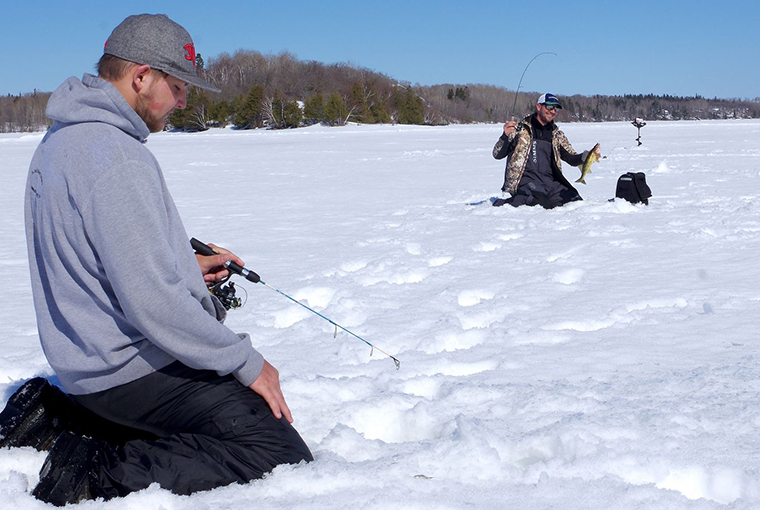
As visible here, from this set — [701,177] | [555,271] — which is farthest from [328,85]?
[555,271]

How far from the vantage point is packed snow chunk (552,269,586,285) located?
4695 mm

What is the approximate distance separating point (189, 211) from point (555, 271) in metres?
5.46

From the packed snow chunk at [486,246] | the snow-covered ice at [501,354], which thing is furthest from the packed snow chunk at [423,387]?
the packed snow chunk at [486,246]

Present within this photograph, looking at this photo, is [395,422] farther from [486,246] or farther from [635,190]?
[635,190]

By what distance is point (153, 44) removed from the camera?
190cm

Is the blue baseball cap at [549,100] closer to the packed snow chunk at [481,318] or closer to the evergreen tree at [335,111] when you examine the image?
the packed snow chunk at [481,318]

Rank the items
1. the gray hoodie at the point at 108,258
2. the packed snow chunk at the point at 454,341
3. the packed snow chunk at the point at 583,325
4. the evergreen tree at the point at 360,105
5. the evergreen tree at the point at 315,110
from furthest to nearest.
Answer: the evergreen tree at the point at 360,105, the evergreen tree at the point at 315,110, the packed snow chunk at the point at 583,325, the packed snow chunk at the point at 454,341, the gray hoodie at the point at 108,258

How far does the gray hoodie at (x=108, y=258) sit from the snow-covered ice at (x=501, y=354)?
38cm

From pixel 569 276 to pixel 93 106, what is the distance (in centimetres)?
357

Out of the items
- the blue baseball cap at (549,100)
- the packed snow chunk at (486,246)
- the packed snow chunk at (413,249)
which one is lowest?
the packed snow chunk at (413,249)

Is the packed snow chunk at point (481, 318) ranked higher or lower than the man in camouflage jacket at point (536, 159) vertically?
lower

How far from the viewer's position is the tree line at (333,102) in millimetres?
71000

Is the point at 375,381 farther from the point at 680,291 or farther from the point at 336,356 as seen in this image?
the point at 680,291

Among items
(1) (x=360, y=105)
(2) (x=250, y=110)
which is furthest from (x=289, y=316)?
(1) (x=360, y=105)
